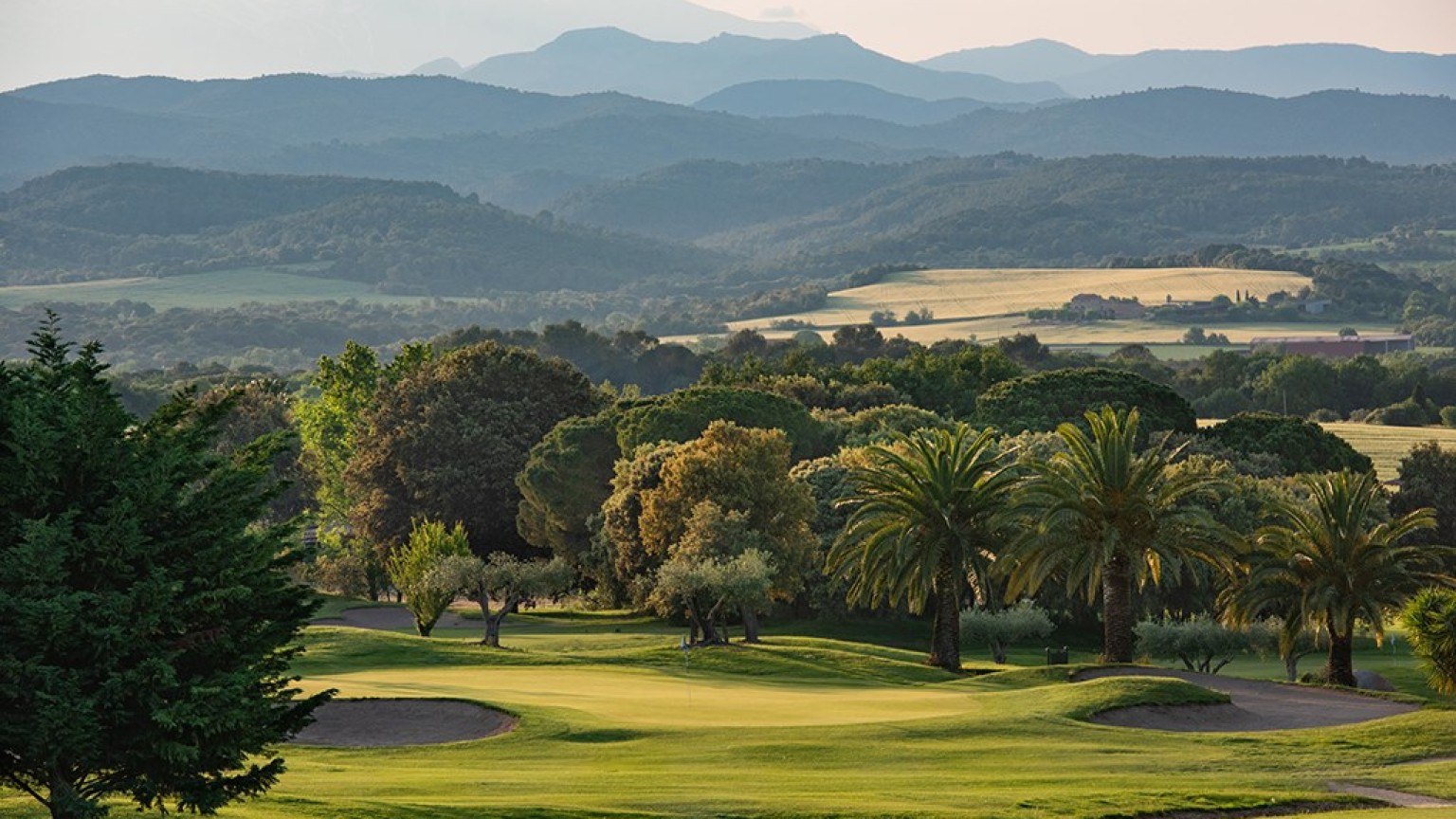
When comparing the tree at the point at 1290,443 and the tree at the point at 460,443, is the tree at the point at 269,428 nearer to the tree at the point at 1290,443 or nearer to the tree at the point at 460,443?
the tree at the point at 460,443

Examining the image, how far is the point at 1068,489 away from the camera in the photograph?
55.3m

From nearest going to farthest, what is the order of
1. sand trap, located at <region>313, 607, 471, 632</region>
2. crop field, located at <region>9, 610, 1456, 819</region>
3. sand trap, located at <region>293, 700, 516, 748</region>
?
1. crop field, located at <region>9, 610, 1456, 819</region>
2. sand trap, located at <region>293, 700, 516, 748</region>
3. sand trap, located at <region>313, 607, 471, 632</region>

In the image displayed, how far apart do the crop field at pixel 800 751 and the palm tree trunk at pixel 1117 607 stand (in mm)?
5511

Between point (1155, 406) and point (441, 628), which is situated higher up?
point (1155, 406)

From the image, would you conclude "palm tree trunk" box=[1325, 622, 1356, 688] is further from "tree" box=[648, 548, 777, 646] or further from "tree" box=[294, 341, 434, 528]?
"tree" box=[294, 341, 434, 528]

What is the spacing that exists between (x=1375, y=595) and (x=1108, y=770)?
20138mm

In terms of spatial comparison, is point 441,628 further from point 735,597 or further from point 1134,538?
point 1134,538

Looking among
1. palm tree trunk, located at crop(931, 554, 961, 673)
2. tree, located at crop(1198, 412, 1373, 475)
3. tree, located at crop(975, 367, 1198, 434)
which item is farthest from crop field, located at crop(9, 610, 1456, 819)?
tree, located at crop(975, 367, 1198, 434)

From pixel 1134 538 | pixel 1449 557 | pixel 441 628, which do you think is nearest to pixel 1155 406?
pixel 1449 557

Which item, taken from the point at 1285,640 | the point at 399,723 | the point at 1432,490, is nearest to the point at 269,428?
the point at 1432,490

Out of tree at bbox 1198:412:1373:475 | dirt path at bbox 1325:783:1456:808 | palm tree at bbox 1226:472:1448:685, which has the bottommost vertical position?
dirt path at bbox 1325:783:1456:808

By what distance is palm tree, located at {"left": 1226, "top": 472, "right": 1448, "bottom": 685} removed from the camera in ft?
168

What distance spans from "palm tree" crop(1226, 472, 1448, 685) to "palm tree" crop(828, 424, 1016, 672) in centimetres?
765

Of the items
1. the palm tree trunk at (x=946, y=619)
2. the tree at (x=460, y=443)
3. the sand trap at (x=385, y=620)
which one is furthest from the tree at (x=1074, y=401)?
the palm tree trunk at (x=946, y=619)
